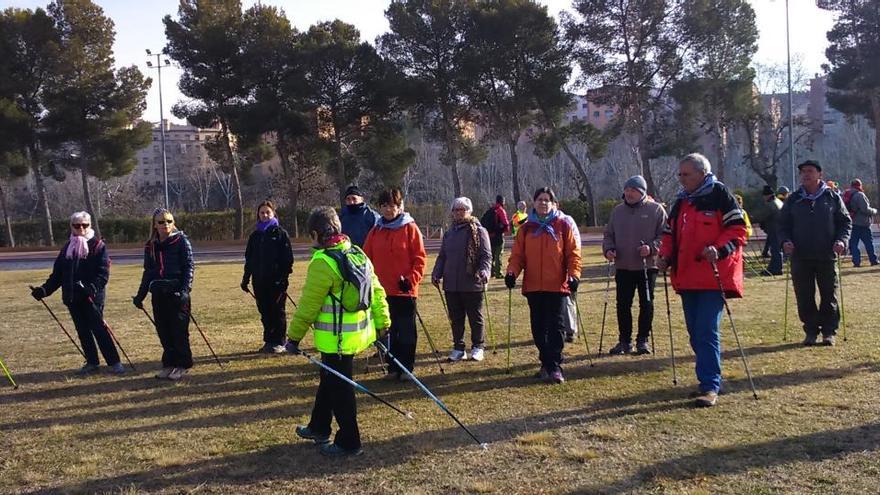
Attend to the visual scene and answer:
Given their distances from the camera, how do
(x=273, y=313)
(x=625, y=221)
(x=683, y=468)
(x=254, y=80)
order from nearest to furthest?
(x=683, y=468)
(x=625, y=221)
(x=273, y=313)
(x=254, y=80)

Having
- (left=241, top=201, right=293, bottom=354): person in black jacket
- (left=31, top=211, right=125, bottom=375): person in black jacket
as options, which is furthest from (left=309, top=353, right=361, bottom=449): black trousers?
(left=31, top=211, right=125, bottom=375): person in black jacket

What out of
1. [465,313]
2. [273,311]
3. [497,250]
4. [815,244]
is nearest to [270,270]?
[273,311]

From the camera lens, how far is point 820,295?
26.5 feet

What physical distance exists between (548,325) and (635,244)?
60.6 inches

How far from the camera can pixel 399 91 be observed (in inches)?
1359

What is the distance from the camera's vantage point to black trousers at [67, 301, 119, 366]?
7.79m

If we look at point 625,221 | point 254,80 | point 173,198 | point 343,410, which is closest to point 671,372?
point 625,221

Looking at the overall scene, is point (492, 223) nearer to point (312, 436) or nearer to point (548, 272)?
point (548, 272)

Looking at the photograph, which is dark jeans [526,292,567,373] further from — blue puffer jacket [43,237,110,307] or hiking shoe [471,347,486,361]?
blue puffer jacket [43,237,110,307]

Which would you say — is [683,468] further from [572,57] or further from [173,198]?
[173,198]

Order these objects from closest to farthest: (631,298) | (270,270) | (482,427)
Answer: (482,427) < (631,298) < (270,270)

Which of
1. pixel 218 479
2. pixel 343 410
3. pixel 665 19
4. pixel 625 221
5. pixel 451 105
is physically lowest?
pixel 218 479

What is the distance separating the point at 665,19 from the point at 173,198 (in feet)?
178

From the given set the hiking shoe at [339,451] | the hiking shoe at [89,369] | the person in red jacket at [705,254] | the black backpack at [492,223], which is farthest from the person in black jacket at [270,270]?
the black backpack at [492,223]
